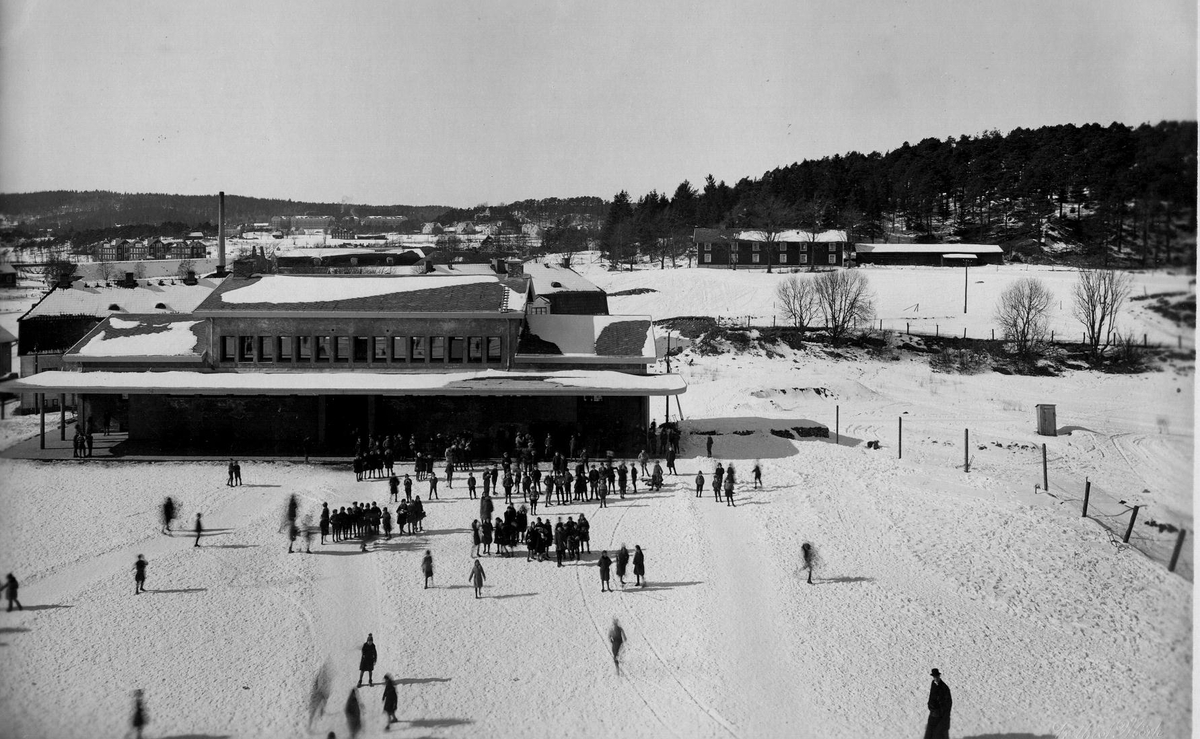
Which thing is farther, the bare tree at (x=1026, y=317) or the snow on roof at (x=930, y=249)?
the snow on roof at (x=930, y=249)

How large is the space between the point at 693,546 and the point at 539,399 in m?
13.0

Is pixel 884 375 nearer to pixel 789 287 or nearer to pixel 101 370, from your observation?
pixel 789 287

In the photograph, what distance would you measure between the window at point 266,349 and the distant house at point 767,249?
6954 centimetres

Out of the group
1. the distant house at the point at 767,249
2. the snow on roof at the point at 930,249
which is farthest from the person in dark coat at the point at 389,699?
the snow on roof at the point at 930,249

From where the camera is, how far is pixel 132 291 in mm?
53375

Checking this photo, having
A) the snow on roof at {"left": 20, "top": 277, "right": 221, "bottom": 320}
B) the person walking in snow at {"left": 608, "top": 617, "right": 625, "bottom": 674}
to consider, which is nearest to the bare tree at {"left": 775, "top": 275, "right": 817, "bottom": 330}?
the snow on roof at {"left": 20, "top": 277, "right": 221, "bottom": 320}

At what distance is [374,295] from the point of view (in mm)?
37875

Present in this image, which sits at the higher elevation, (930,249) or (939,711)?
(930,249)

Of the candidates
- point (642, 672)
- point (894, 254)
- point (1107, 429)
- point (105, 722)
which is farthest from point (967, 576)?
point (894, 254)

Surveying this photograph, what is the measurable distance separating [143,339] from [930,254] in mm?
80530

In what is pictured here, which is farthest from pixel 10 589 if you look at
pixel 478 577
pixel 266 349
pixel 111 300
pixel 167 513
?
pixel 111 300

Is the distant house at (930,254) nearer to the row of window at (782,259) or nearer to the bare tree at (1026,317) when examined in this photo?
the row of window at (782,259)

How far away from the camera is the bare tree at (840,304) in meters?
67.4

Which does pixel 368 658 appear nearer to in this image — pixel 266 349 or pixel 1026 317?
pixel 266 349
